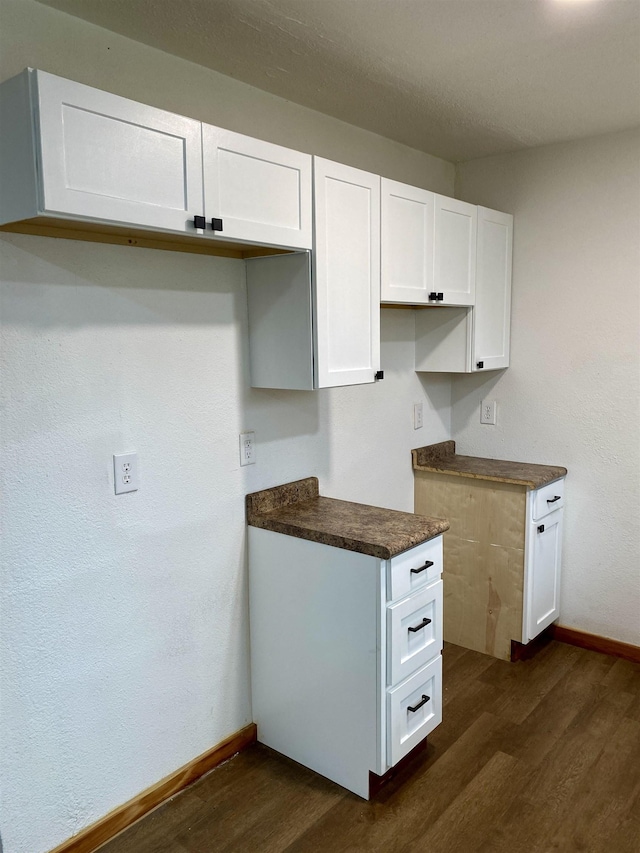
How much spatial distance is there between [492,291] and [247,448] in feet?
5.07

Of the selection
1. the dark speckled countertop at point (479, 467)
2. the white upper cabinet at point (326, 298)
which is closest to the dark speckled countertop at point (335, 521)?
the white upper cabinet at point (326, 298)

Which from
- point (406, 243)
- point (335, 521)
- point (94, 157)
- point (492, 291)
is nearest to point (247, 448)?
point (335, 521)

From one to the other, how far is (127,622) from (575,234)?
103 inches

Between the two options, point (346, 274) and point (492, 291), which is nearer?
point (346, 274)

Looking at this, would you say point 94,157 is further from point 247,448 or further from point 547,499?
point 547,499

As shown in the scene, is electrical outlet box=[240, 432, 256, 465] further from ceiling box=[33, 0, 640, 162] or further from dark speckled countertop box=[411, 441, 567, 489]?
ceiling box=[33, 0, 640, 162]

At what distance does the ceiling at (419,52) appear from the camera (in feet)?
5.81

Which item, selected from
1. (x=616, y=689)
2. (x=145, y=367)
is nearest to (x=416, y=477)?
(x=616, y=689)

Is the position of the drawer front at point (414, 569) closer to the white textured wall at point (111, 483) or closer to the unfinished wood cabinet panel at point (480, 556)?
the white textured wall at point (111, 483)

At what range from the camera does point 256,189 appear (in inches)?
75.7

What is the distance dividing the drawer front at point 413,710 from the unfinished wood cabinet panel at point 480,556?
0.81 metres

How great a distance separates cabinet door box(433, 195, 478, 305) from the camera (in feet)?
9.00

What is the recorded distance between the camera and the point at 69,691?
1925 millimetres

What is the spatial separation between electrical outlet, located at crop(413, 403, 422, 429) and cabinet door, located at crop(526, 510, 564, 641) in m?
0.76
